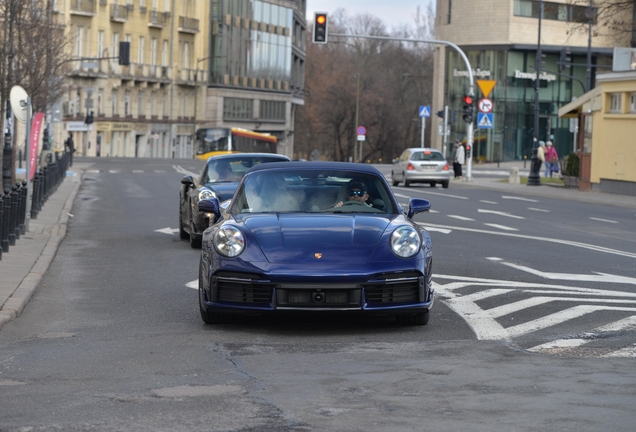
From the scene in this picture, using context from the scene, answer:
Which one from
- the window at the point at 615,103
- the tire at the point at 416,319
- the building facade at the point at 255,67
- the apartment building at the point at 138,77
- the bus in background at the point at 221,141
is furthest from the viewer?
the building facade at the point at 255,67

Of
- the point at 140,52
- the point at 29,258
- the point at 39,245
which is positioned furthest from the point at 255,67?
the point at 29,258

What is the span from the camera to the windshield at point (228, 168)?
59.0 ft

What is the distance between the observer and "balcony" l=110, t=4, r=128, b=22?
94.2 m

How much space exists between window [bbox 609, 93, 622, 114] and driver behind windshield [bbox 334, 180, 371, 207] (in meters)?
33.0

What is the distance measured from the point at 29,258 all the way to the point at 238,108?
9685 cm

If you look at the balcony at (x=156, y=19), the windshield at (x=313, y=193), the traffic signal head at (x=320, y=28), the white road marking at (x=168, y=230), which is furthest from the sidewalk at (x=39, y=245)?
the balcony at (x=156, y=19)

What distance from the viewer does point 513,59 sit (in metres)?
83.8

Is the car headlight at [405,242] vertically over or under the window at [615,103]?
under

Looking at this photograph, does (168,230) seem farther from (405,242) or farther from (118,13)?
(118,13)

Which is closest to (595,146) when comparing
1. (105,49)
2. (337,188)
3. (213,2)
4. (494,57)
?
(337,188)

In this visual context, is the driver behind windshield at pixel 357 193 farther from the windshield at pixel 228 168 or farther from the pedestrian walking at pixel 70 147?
the pedestrian walking at pixel 70 147

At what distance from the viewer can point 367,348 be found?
855 centimetres

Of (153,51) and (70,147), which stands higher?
(153,51)

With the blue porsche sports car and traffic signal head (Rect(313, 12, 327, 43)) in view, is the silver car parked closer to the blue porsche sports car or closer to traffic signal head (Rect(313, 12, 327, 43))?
traffic signal head (Rect(313, 12, 327, 43))
